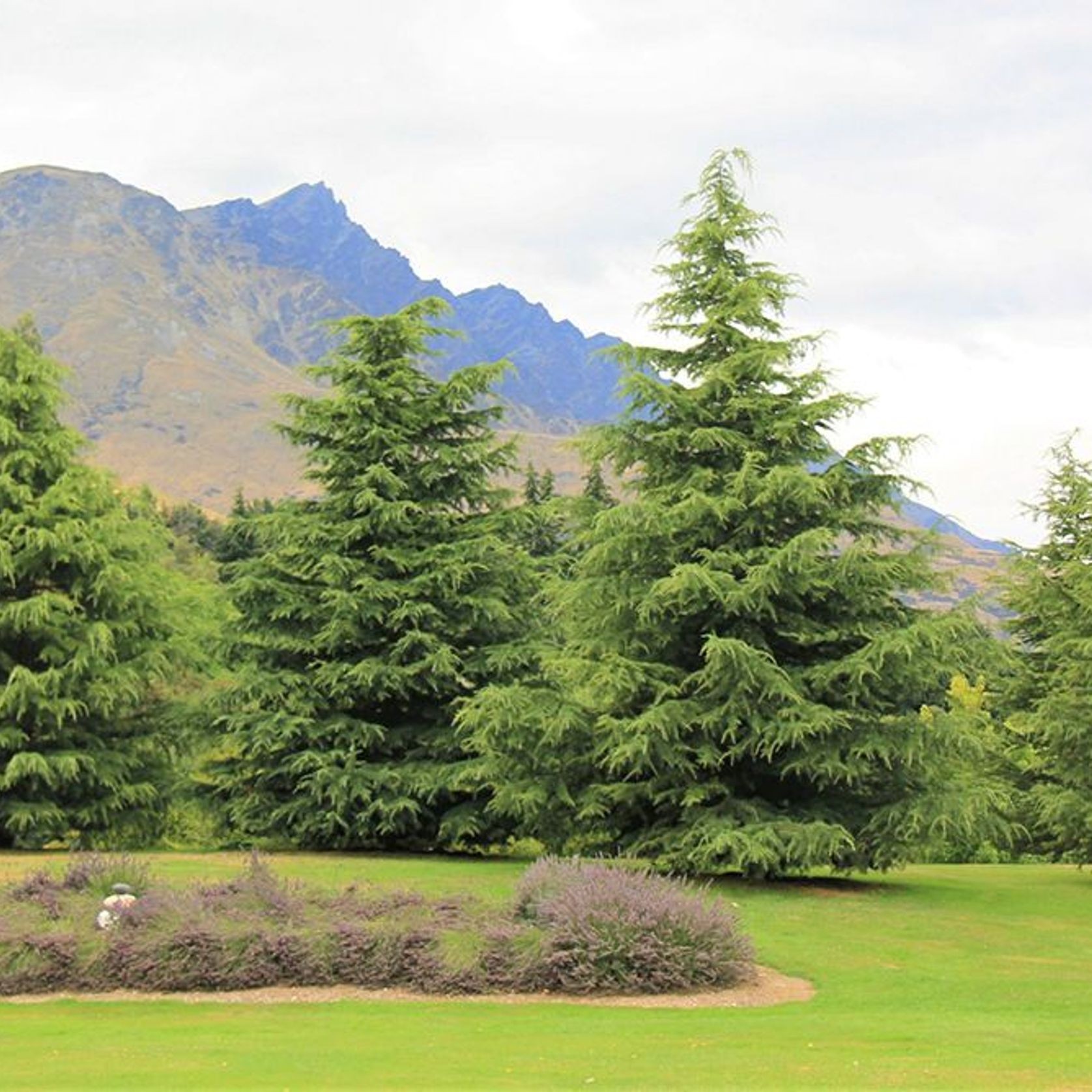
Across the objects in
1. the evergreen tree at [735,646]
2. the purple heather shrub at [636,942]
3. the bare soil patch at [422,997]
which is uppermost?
the evergreen tree at [735,646]

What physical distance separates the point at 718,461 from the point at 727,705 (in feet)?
14.4

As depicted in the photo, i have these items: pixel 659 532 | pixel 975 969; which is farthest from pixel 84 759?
pixel 975 969

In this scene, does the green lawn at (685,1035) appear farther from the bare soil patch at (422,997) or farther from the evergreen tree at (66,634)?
the evergreen tree at (66,634)

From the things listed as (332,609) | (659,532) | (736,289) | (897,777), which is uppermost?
(736,289)

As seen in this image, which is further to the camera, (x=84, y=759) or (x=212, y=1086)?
(x=84, y=759)

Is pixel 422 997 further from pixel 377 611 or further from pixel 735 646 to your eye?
pixel 377 611

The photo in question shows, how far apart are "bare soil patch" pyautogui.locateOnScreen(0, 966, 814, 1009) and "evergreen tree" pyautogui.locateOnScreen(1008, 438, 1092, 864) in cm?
1275

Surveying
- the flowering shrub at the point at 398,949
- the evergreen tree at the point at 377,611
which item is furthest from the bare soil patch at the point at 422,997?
the evergreen tree at the point at 377,611

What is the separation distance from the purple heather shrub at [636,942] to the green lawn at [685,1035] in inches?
26.6

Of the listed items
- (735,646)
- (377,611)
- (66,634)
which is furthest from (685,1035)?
(66,634)

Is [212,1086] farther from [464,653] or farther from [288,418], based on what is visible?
[288,418]

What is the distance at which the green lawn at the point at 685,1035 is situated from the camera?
8.86 m

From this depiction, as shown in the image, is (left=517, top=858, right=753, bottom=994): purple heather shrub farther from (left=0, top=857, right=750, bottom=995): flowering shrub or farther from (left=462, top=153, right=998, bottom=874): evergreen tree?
(left=462, top=153, right=998, bottom=874): evergreen tree

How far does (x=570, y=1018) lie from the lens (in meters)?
11.4
